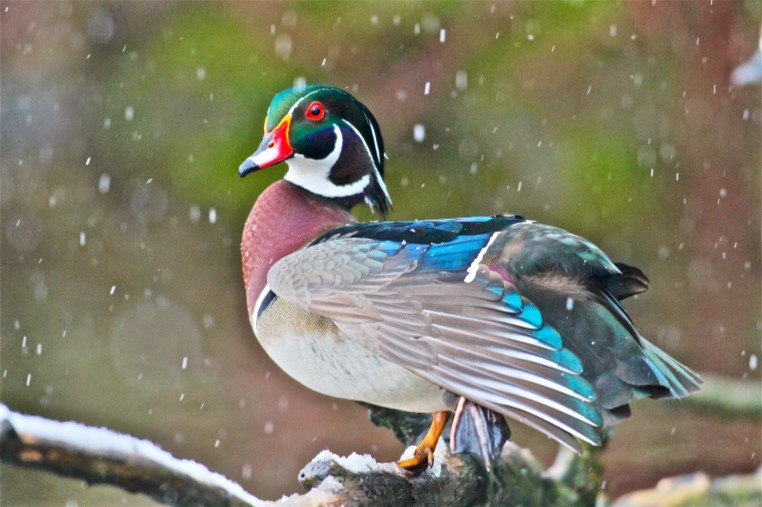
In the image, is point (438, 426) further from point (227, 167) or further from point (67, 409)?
point (67, 409)

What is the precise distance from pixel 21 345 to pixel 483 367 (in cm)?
305

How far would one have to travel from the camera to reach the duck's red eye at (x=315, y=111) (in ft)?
6.58

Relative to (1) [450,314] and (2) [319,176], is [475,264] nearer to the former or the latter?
(1) [450,314]

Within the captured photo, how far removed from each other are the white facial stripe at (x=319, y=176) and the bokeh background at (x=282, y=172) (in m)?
1.14

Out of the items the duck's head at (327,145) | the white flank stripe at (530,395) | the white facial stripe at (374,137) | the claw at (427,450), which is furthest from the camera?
the white facial stripe at (374,137)

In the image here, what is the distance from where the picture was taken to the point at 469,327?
62.2 inches

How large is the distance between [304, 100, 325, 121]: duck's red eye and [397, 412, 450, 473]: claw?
0.59 m

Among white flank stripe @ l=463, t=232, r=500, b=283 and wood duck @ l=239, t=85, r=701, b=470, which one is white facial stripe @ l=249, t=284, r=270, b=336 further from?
white flank stripe @ l=463, t=232, r=500, b=283

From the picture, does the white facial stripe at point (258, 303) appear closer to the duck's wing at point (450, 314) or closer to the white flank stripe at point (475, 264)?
the duck's wing at point (450, 314)

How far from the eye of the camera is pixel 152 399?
13.4ft

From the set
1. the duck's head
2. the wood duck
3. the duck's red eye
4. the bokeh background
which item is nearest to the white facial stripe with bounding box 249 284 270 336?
the wood duck

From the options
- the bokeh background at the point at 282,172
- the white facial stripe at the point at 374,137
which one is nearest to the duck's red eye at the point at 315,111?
the white facial stripe at the point at 374,137

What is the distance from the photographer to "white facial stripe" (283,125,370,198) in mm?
2086

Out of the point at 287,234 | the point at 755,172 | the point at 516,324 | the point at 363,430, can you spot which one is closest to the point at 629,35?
the point at 755,172
